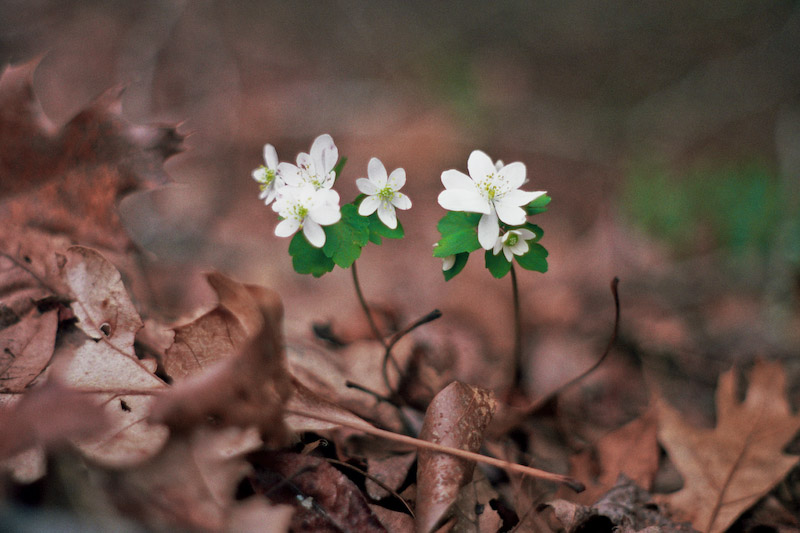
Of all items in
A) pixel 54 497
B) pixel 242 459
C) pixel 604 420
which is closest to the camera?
pixel 54 497

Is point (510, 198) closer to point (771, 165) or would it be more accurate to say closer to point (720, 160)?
point (771, 165)

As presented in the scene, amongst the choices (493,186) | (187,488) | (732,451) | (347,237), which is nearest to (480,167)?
(493,186)

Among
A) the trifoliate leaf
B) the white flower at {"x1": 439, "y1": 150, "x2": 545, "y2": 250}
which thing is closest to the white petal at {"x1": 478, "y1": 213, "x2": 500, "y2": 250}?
the white flower at {"x1": 439, "y1": 150, "x2": 545, "y2": 250}

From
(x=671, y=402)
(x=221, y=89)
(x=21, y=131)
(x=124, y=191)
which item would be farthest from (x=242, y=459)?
(x=221, y=89)

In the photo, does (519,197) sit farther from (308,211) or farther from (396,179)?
(308,211)

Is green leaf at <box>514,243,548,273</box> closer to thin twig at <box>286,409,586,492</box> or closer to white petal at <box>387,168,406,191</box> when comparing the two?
white petal at <box>387,168,406,191</box>

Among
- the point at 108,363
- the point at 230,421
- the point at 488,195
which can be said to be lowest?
the point at 108,363
